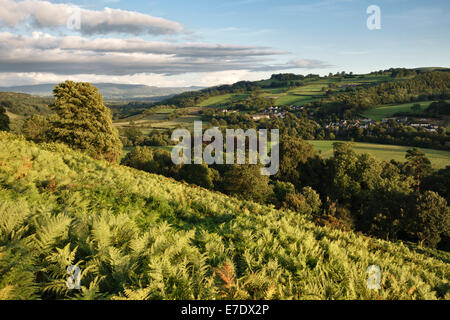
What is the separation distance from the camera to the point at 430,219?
29203mm

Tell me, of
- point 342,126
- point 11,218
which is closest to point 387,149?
point 342,126

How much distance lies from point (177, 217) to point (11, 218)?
563cm

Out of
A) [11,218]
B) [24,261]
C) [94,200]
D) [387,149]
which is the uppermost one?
[11,218]

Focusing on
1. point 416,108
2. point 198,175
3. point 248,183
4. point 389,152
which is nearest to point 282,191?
point 248,183

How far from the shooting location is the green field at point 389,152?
66438 millimetres

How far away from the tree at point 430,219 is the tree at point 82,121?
39408mm

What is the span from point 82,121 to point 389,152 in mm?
84651

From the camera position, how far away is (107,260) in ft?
14.1

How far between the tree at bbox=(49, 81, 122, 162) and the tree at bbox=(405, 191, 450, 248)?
39.4 metres

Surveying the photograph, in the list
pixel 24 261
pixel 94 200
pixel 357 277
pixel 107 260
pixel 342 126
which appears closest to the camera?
pixel 24 261

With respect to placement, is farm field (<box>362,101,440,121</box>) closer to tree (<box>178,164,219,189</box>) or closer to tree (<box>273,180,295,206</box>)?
tree (<box>273,180,295,206</box>)

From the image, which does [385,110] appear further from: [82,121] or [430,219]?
[82,121]

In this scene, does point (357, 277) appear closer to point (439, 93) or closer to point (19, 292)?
point (19, 292)

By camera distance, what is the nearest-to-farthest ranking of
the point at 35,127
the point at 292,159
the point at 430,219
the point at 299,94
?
the point at 430,219, the point at 35,127, the point at 292,159, the point at 299,94
